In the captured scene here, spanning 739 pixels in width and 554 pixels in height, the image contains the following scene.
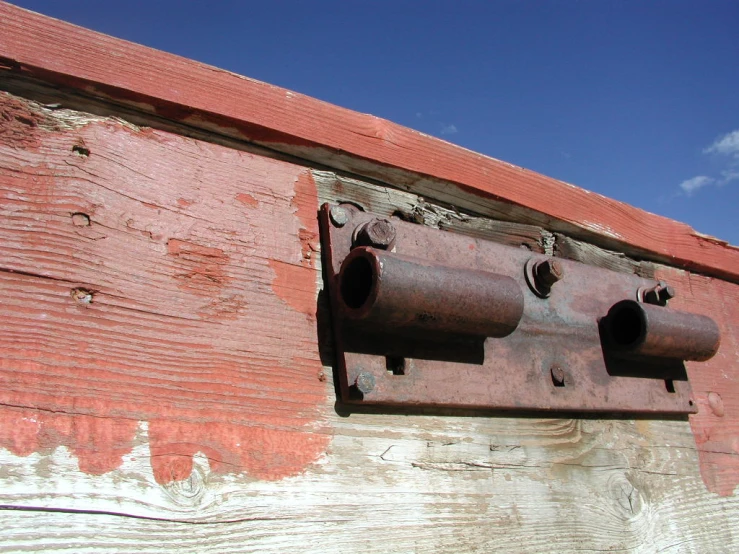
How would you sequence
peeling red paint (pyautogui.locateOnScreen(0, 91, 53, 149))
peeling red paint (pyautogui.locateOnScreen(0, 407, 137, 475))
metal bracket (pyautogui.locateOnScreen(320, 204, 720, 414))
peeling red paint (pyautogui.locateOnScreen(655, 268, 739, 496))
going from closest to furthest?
peeling red paint (pyautogui.locateOnScreen(0, 407, 137, 475))
peeling red paint (pyautogui.locateOnScreen(0, 91, 53, 149))
metal bracket (pyautogui.locateOnScreen(320, 204, 720, 414))
peeling red paint (pyautogui.locateOnScreen(655, 268, 739, 496))

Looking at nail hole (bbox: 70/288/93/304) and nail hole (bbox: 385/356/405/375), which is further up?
nail hole (bbox: 70/288/93/304)

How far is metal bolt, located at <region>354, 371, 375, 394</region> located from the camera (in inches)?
31.8

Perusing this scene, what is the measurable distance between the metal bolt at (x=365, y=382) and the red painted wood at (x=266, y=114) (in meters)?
0.34

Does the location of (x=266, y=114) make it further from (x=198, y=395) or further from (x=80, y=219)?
(x=198, y=395)

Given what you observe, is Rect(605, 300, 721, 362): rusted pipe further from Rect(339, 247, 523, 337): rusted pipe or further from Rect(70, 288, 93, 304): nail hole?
Rect(70, 288, 93, 304): nail hole

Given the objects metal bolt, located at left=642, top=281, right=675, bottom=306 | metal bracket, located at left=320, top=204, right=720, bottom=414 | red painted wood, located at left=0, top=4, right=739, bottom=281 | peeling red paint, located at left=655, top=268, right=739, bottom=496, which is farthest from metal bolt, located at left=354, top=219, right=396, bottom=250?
peeling red paint, located at left=655, top=268, right=739, bottom=496

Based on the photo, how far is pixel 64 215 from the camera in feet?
2.33

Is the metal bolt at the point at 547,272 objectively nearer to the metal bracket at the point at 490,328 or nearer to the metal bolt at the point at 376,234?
the metal bracket at the point at 490,328

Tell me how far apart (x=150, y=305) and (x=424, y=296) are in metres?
0.34

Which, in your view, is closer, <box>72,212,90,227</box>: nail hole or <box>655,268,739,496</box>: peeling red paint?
<box>72,212,90,227</box>: nail hole

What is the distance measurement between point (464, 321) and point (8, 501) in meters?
0.56

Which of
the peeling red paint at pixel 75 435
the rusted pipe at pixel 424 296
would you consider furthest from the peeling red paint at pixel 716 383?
the peeling red paint at pixel 75 435

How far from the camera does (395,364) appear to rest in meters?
0.87

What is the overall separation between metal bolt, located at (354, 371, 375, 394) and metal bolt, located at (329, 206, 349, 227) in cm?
22
